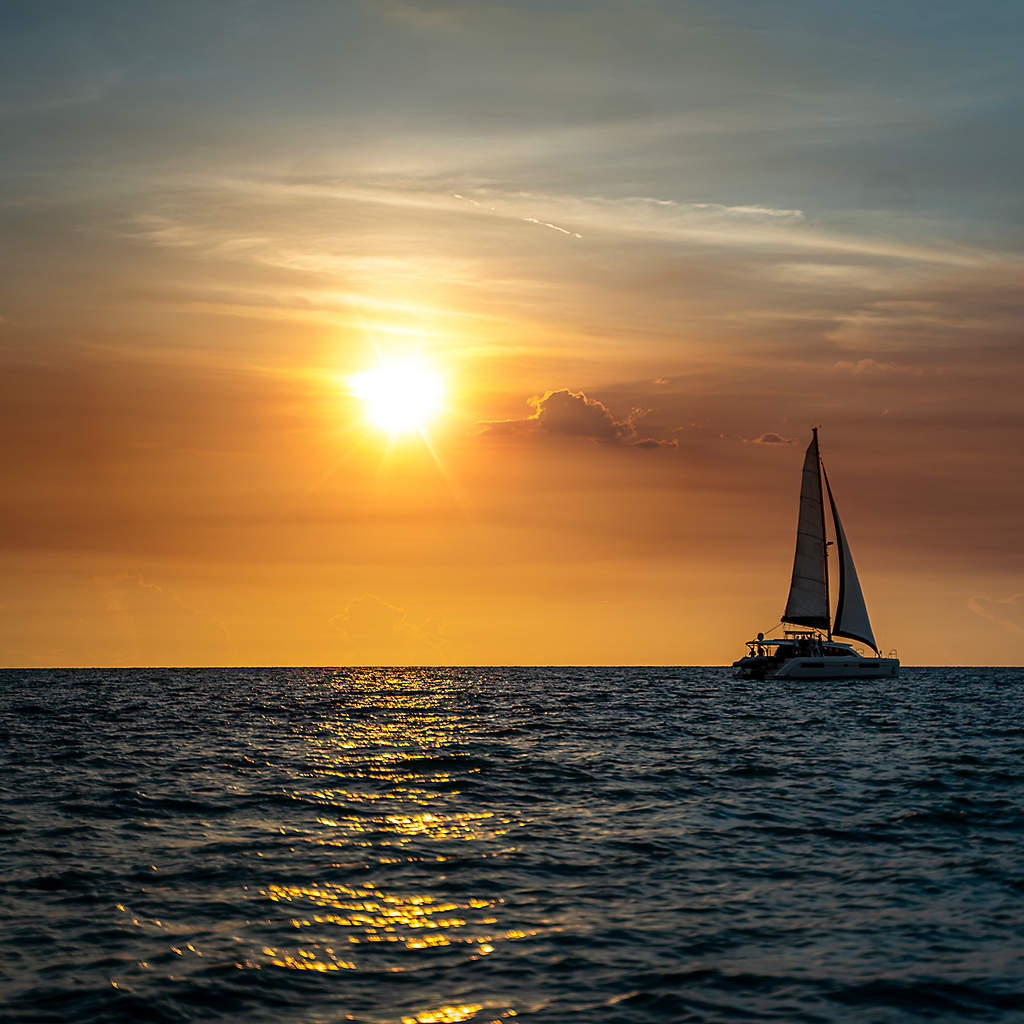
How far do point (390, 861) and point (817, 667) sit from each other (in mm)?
82187

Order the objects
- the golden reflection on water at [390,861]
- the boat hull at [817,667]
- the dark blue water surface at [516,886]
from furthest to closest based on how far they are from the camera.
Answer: the boat hull at [817,667]
the golden reflection on water at [390,861]
the dark blue water surface at [516,886]

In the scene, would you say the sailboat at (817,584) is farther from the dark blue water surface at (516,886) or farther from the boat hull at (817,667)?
the dark blue water surface at (516,886)

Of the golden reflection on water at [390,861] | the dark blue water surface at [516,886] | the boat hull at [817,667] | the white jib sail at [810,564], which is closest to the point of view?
the dark blue water surface at [516,886]

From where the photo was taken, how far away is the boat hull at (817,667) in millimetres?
95562

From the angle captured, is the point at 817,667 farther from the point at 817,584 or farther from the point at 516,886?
the point at 516,886

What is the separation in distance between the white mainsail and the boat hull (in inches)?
132

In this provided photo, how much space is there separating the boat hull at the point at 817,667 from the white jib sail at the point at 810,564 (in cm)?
551

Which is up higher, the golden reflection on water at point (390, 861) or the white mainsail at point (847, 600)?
the white mainsail at point (847, 600)

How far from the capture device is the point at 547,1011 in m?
11.8

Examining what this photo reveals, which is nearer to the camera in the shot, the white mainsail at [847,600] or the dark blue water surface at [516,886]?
the dark blue water surface at [516,886]

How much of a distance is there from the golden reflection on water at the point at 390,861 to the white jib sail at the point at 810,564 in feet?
229

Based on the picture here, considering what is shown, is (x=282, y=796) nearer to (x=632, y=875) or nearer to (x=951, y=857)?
(x=632, y=875)

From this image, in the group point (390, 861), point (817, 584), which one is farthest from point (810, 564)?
point (390, 861)

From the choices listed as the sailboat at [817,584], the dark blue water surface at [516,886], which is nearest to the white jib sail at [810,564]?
the sailboat at [817,584]
